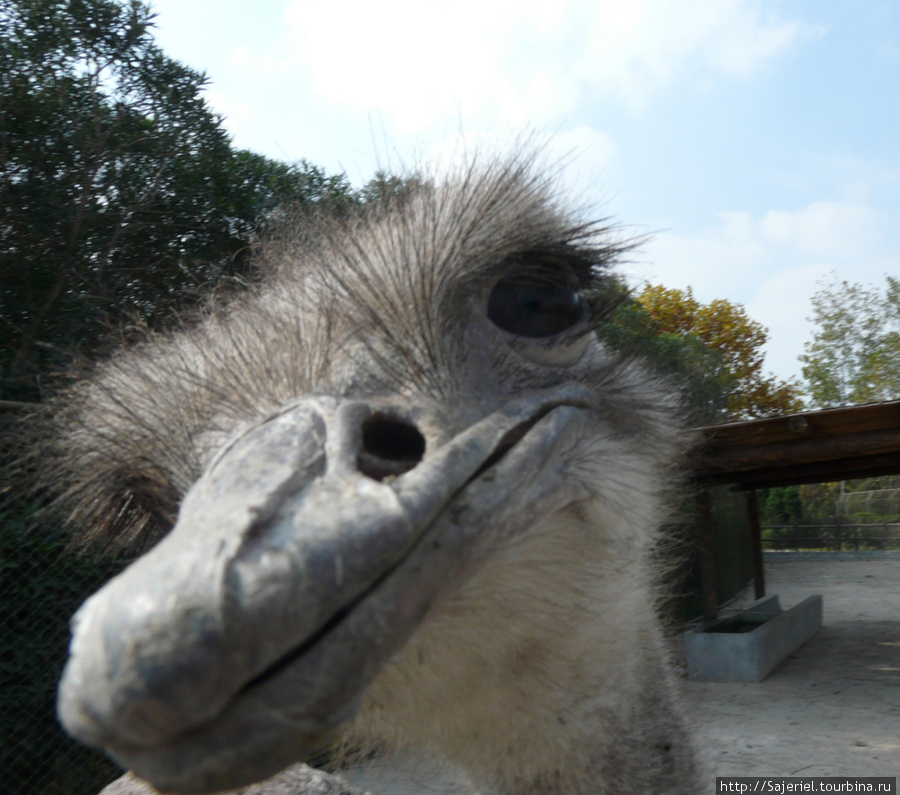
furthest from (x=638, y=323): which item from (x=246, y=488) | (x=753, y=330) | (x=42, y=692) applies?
(x=753, y=330)

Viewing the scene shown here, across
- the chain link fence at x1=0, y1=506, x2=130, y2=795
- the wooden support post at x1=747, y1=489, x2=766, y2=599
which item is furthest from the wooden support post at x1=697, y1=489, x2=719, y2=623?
the chain link fence at x1=0, y1=506, x2=130, y2=795

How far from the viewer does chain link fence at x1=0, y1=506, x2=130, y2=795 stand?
12.1 ft

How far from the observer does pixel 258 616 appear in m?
0.69

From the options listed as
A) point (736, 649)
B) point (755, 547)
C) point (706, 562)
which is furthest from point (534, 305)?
point (755, 547)

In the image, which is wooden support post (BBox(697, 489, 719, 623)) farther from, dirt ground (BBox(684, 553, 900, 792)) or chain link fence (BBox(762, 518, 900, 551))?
chain link fence (BBox(762, 518, 900, 551))

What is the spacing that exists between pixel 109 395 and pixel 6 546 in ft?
8.61

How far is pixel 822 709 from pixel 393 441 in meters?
7.14

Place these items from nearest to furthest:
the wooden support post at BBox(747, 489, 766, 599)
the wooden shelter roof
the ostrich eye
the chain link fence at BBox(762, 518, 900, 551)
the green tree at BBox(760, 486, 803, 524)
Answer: the ostrich eye → the wooden shelter roof → the wooden support post at BBox(747, 489, 766, 599) → the chain link fence at BBox(762, 518, 900, 551) → the green tree at BBox(760, 486, 803, 524)

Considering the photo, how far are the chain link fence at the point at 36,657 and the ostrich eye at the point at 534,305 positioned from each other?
2806 mm

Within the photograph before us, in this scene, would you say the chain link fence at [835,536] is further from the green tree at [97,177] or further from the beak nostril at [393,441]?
the beak nostril at [393,441]

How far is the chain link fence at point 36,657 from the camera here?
3.68 m

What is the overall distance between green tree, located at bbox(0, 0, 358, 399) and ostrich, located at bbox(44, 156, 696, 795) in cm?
247

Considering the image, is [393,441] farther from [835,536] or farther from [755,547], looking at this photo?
[835,536]

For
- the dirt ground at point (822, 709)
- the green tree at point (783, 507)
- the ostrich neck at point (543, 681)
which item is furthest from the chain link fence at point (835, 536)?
the ostrich neck at point (543, 681)
